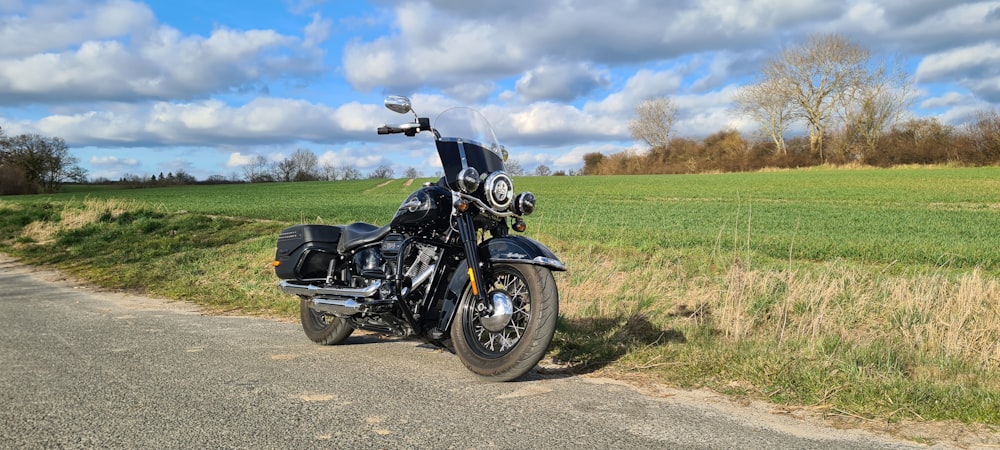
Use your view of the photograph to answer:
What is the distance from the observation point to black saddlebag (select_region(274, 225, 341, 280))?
610cm

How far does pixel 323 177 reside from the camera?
68.5 meters

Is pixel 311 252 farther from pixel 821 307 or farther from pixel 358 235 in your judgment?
pixel 821 307

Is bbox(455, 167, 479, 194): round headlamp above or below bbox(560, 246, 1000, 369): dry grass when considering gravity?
above

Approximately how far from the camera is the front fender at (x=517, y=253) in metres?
4.59

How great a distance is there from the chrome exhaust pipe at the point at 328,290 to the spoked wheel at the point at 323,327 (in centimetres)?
18

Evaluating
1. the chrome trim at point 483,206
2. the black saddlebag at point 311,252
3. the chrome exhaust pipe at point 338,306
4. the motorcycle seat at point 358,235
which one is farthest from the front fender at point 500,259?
the black saddlebag at point 311,252

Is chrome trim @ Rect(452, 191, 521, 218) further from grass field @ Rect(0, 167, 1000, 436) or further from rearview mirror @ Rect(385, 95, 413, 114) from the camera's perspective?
grass field @ Rect(0, 167, 1000, 436)

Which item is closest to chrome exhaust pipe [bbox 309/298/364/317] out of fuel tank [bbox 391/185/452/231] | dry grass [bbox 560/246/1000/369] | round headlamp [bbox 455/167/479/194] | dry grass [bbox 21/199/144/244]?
fuel tank [bbox 391/185/452/231]

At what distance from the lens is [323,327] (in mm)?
6121

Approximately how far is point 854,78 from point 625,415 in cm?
6742

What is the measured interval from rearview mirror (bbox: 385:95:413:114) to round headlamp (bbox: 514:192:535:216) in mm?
963

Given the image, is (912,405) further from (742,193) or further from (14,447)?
(742,193)

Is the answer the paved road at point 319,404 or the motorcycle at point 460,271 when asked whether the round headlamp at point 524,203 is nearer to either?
the motorcycle at point 460,271

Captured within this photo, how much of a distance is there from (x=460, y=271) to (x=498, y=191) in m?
0.59
